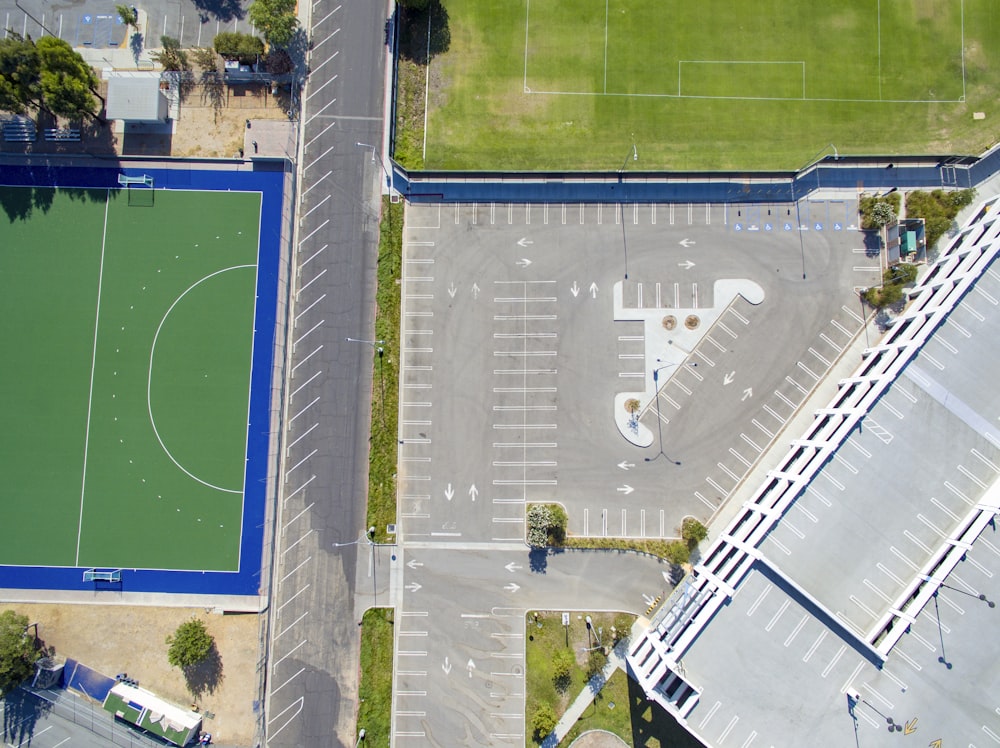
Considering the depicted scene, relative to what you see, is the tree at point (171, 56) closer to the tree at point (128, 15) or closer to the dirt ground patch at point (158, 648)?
the tree at point (128, 15)

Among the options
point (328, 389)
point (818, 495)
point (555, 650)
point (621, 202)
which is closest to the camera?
point (818, 495)

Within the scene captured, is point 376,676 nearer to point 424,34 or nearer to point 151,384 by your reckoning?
point 151,384

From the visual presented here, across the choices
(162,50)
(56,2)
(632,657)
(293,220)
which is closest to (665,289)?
(632,657)

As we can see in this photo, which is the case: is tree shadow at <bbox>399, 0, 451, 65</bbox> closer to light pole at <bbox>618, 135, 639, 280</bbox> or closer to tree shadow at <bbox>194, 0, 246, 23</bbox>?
tree shadow at <bbox>194, 0, 246, 23</bbox>

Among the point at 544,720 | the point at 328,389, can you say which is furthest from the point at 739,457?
the point at 328,389

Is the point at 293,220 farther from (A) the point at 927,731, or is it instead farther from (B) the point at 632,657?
(A) the point at 927,731

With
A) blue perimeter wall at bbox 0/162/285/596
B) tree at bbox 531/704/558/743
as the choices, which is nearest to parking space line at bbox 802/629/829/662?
tree at bbox 531/704/558/743

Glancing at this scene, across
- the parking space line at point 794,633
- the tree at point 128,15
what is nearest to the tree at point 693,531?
the parking space line at point 794,633
